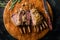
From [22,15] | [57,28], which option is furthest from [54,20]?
[22,15]

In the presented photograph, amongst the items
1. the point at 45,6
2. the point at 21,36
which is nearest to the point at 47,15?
the point at 45,6

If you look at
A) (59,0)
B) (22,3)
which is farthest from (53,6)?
(22,3)

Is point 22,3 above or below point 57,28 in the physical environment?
above

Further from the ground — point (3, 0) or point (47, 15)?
point (3, 0)

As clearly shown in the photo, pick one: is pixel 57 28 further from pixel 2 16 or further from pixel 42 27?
pixel 2 16

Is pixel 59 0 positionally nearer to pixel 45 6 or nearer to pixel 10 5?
pixel 45 6

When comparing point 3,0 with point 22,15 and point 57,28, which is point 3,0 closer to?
point 22,15

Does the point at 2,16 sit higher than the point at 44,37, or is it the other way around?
the point at 2,16
